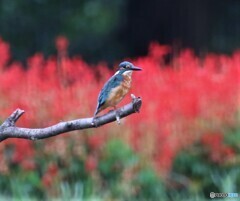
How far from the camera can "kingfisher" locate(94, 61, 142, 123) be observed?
2.57 metres

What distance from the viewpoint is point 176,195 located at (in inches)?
282

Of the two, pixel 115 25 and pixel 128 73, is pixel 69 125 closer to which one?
pixel 128 73

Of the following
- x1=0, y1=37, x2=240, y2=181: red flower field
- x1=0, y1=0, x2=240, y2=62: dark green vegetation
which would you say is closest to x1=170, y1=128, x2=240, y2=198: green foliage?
x1=0, y1=37, x2=240, y2=181: red flower field

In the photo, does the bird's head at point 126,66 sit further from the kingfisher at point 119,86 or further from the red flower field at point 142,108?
the red flower field at point 142,108

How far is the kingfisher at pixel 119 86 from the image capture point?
8.45ft

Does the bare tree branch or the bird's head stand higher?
the bird's head

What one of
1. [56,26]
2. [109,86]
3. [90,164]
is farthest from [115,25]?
[109,86]

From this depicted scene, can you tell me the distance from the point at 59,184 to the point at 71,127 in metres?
4.47

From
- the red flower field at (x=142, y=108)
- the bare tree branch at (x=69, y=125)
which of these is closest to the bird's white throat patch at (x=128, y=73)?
the bare tree branch at (x=69, y=125)

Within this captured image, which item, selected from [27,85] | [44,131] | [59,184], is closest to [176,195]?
[59,184]

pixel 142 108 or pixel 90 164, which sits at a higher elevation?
pixel 142 108

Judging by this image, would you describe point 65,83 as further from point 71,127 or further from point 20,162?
point 71,127

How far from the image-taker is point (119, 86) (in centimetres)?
259

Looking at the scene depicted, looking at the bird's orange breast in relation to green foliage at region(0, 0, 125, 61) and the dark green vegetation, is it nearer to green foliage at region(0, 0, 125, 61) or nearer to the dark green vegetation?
the dark green vegetation
